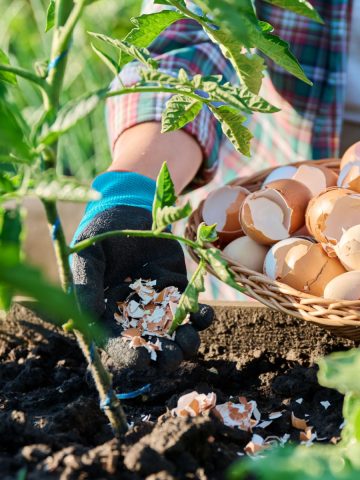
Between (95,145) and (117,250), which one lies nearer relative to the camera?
(117,250)

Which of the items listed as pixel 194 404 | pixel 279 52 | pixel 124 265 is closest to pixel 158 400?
pixel 194 404

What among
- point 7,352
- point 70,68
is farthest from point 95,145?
point 7,352

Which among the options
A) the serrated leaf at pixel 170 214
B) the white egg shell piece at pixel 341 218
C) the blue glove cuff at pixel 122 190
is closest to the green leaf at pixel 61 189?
the serrated leaf at pixel 170 214

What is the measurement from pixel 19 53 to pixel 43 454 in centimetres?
233

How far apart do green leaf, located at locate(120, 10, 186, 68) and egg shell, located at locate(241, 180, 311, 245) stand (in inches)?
20.9

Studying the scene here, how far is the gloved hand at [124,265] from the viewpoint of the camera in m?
0.95

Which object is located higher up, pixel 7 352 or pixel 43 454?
pixel 43 454

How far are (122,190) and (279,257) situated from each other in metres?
0.29

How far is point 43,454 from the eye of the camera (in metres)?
0.71

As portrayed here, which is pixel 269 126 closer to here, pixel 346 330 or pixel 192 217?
pixel 192 217

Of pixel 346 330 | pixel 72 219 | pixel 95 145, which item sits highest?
pixel 346 330

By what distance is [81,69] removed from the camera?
260 cm

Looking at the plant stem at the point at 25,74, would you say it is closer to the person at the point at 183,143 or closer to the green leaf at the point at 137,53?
the green leaf at the point at 137,53

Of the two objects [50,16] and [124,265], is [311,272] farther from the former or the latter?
[50,16]
